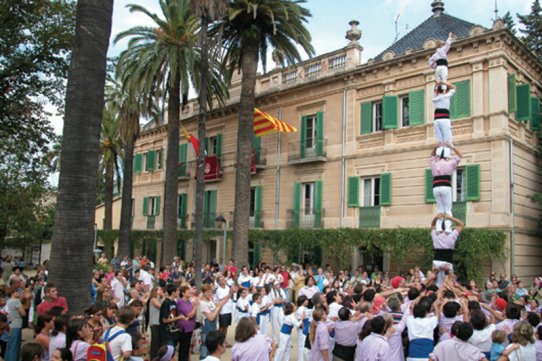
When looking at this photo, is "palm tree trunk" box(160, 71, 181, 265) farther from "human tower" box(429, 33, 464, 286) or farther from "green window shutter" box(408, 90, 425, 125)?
"human tower" box(429, 33, 464, 286)

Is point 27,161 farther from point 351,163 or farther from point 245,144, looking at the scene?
point 351,163

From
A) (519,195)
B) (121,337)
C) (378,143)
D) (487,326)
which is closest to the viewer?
(121,337)

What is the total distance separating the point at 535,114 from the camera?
2183cm

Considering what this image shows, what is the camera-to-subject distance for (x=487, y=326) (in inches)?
268

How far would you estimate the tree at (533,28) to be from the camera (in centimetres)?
2758

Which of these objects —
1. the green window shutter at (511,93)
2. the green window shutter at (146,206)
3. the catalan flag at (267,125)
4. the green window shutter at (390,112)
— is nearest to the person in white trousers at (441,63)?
the green window shutter at (511,93)

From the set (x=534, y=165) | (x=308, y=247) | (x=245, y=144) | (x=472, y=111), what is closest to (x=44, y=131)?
(x=245, y=144)

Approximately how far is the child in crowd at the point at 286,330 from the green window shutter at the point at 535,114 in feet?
55.7

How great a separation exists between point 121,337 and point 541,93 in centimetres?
2325

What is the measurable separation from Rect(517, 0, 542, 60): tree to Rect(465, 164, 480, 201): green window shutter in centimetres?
1209

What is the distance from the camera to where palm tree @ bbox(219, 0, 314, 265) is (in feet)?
70.6

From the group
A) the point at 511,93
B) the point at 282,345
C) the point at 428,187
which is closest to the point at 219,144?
the point at 428,187

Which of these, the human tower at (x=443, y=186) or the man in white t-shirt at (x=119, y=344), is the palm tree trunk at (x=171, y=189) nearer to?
the human tower at (x=443, y=186)

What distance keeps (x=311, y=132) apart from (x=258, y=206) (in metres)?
5.15
